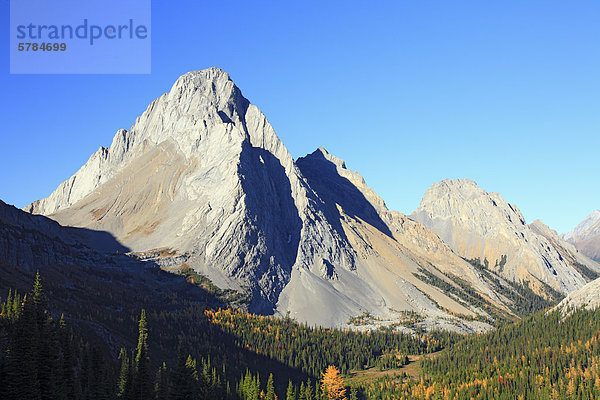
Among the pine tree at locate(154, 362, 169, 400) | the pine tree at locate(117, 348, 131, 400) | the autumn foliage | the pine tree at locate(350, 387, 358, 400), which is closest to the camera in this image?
the pine tree at locate(117, 348, 131, 400)

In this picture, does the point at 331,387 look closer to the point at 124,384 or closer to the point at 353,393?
the point at 353,393

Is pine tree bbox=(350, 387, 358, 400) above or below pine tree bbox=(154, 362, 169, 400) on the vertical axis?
below

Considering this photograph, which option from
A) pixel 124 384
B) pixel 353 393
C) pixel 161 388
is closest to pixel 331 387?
pixel 353 393

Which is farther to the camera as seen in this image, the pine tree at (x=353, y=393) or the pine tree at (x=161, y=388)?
the pine tree at (x=353, y=393)

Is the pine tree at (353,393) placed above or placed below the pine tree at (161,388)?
below

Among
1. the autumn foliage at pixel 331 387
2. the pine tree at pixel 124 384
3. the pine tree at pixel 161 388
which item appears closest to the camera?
the pine tree at pixel 124 384

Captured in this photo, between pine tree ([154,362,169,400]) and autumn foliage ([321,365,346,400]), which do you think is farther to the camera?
autumn foliage ([321,365,346,400])

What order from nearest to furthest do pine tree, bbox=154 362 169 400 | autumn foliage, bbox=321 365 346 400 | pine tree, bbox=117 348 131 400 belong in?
pine tree, bbox=117 348 131 400 → pine tree, bbox=154 362 169 400 → autumn foliage, bbox=321 365 346 400

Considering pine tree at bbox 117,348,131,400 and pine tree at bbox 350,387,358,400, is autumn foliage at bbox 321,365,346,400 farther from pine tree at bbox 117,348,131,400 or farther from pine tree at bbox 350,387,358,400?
pine tree at bbox 117,348,131,400

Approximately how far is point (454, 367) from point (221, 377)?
81.9m

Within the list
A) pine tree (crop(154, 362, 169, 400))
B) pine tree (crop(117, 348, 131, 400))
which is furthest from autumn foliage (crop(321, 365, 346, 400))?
pine tree (crop(117, 348, 131, 400))

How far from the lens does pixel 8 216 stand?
19838 cm

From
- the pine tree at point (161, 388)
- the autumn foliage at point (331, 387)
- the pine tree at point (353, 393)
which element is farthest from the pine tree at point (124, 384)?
the pine tree at point (353, 393)

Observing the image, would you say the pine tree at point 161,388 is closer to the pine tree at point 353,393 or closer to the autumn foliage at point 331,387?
the autumn foliage at point 331,387
